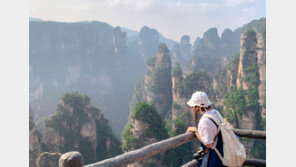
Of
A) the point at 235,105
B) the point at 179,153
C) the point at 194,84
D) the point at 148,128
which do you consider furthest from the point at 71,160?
the point at 194,84

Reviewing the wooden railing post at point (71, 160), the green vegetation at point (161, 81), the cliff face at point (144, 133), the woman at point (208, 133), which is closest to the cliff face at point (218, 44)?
the green vegetation at point (161, 81)

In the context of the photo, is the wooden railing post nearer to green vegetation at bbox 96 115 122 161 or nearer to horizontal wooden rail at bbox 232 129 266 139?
horizontal wooden rail at bbox 232 129 266 139

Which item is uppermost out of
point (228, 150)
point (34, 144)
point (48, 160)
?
point (228, 150)

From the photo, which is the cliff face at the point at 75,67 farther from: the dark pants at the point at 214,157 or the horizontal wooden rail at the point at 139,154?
the dark pants at the point at 214,157

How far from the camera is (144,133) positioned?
21.1m

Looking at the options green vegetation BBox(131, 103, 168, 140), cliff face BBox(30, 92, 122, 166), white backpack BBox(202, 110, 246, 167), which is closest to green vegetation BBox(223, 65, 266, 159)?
green vegetation BBox(131, 103, 168, 140)

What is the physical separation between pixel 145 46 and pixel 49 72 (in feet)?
199

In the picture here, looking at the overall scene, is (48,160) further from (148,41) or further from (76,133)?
(148,41)

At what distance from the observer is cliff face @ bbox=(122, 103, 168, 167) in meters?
20.8

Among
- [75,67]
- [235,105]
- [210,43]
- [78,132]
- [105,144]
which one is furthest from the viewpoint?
[210,43]

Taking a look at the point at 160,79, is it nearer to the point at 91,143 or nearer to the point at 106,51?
the point at 91,143

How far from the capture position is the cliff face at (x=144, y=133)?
68.2 ft

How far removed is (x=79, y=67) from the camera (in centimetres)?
9344

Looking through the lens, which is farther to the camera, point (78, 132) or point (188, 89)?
point (188, 89)
